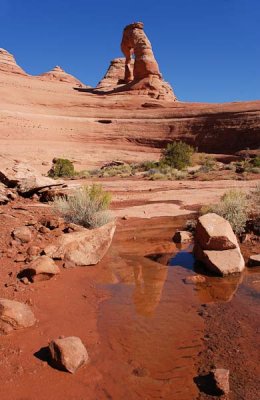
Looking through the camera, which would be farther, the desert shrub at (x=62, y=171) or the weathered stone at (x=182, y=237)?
the desert shrub at (x=62, y=171)

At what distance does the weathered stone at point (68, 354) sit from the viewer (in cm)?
362

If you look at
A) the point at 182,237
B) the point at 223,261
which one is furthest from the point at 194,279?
the point at 182,237

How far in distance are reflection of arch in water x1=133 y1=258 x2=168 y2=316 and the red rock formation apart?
2042 inches

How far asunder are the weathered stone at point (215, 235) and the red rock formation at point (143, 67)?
5133 centimetres

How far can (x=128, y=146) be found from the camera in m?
46.3

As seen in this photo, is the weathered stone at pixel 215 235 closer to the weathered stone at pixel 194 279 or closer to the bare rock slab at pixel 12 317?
the weathered stone at pixel 194 279

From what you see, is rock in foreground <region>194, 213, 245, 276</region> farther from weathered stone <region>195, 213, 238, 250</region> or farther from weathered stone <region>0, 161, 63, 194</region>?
weathered stone <region>0, 161, 63, 194</region>

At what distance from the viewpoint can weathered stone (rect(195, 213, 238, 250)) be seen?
22.8 ft

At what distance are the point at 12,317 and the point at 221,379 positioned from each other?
233 cm

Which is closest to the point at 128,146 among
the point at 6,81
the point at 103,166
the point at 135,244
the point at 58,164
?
the point at 103,166

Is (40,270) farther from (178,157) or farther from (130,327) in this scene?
(178,157)

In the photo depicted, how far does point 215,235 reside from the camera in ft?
22.9

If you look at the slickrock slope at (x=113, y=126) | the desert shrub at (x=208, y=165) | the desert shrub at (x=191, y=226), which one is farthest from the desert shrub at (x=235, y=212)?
the slickrock slope at (x=113, y=126)

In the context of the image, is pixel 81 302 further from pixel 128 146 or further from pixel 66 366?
pixel 128 146
